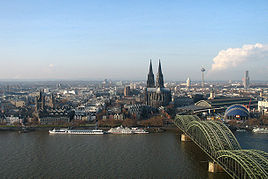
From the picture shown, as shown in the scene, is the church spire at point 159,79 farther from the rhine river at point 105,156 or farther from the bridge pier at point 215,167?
the bridge pier at point 215,167

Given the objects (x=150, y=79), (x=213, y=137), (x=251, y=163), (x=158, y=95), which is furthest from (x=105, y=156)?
(x=150, y=79)

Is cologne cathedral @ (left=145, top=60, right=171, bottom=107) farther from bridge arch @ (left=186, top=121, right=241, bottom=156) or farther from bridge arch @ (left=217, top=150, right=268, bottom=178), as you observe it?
bridge arch @ (left=217, top=150, right=268, bottom=178)

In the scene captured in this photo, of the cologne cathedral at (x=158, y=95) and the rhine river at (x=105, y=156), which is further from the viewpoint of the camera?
the cologne cathedral at (x=158, y=95)

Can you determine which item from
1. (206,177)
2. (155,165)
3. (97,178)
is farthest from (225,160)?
(97,178)

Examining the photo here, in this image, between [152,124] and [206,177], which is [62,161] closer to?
[206,177]

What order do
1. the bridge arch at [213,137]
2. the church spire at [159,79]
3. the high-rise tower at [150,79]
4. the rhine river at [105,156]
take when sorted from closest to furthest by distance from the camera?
1. the rhine river at [105,156]
2. the bridge arch at [213,137]
3. the church spire at [159,79]
4. the high-rise tower at [150,79]

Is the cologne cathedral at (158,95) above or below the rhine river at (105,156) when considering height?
above

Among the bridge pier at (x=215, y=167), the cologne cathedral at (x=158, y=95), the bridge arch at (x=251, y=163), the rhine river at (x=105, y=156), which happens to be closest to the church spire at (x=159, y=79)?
the cologne cathedral at (x=158, y=95)

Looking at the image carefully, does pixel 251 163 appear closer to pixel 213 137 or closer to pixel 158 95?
pixel 213 137

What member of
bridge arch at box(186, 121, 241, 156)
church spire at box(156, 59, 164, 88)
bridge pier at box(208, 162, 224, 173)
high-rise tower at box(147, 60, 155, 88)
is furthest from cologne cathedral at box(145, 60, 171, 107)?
bridge pier at box(208, 162, 224, 173)
